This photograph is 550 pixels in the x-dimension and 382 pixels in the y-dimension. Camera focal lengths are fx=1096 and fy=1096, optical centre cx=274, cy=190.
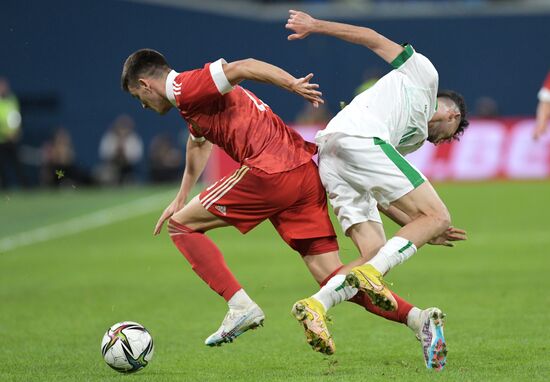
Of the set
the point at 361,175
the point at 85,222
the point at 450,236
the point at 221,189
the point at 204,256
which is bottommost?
the point at 85,222

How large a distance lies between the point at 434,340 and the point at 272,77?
1.91 metres

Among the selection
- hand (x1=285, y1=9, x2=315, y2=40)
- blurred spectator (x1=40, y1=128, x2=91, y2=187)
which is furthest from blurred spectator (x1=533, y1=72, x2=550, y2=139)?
blurred spectator (x1=40, y1=128, x2=91, y2=187)

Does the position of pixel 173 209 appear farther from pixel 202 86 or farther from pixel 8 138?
pixel 8 138

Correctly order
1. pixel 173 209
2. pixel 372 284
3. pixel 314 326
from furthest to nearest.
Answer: pixel 173 209
pixel 314 326
pixel 372 284

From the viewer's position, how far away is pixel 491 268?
1310 centimetres

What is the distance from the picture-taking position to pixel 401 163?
6945 mm

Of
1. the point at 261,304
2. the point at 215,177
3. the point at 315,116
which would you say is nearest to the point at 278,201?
the point at 261,304

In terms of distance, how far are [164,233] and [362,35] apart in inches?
477

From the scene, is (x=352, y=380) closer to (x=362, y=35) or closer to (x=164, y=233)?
(x=362, y=35)

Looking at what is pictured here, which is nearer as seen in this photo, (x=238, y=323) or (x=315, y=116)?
(x=238, y=323)

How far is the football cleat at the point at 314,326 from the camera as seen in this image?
6.52 meters

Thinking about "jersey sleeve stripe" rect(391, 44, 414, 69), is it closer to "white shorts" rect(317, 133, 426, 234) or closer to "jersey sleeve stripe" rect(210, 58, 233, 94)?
"white shorts" rect(317, 133, 426, 234)

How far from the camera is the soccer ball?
7043mm

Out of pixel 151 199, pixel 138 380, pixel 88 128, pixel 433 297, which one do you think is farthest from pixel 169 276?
pixel 88 128
